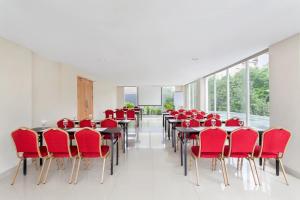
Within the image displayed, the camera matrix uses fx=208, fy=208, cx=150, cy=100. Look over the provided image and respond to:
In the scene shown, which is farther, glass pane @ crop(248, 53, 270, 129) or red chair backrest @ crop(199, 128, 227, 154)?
glass pane @ crop(248, 53, 270, 129)

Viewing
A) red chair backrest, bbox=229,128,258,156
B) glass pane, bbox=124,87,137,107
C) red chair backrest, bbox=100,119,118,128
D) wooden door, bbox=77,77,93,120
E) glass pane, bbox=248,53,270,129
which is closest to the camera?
red chair backrest, bbox=229,128,258,156

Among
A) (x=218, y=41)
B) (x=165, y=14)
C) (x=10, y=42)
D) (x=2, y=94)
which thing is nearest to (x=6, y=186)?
(x=2, y=94)

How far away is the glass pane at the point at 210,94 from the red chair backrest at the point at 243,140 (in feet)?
24.4

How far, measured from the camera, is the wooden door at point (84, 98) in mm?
9906

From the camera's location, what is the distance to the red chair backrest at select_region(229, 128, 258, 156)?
3363 millimetres

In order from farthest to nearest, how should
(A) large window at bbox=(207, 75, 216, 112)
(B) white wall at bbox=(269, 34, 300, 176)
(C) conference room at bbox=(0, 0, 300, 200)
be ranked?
(A) large window at bbox=(207, 75, 216, 112) < (B) white wall at bbox=(269, 34, 300, 176) < (C) conference room at bbox=(0, 0, 300, 200)

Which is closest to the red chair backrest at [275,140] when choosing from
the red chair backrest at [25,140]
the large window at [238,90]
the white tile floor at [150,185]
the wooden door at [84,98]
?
the white tile floor at [150,185]

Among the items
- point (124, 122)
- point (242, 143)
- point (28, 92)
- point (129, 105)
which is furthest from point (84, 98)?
point (242, 143)

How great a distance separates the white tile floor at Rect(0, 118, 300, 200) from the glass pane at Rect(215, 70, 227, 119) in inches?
194

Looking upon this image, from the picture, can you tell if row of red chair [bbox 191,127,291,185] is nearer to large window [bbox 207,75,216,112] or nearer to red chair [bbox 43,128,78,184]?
red chair [bbox 43,128,78,184]

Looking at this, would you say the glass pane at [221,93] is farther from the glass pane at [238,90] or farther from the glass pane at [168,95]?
the glass pane at [168,95]

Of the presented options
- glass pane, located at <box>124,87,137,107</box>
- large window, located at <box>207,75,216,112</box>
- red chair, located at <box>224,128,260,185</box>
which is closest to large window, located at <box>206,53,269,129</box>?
large window, located at <box>207,75,216,112</box>

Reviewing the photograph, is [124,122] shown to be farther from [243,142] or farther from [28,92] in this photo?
[243,142]

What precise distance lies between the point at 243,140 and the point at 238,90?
185 inches
